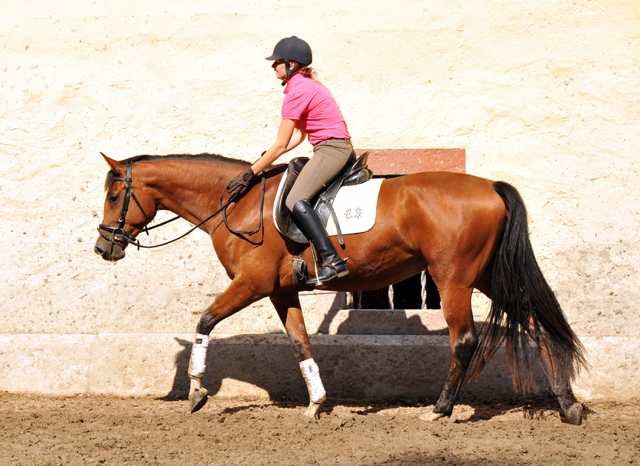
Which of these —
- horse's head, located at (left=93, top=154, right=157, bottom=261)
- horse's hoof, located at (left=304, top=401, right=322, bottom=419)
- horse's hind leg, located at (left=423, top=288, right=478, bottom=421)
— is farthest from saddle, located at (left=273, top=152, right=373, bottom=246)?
horse's hoof, located at (left=304, top=401, right=322, bottom=419)

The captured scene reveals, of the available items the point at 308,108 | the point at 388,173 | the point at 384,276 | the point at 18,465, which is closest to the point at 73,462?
the point at 18,465

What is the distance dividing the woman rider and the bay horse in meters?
0.20

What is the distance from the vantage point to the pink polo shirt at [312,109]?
4.98m

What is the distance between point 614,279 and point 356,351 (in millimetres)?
2407

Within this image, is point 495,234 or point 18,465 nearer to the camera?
point 18,465

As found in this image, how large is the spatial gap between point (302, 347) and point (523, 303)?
1757 mm

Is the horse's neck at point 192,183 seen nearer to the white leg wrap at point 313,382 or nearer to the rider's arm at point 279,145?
the rider's arm at point 279,145

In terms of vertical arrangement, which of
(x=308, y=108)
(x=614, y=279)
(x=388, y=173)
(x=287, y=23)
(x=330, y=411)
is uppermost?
(x=287, y=23)

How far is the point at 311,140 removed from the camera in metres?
5.20

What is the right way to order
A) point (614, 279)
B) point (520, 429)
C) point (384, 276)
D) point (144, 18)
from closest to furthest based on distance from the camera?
point (520, 429) → point (384, 276) → point (614, 279) → point (144, 18)

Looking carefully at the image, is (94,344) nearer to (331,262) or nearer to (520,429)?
(331,262)

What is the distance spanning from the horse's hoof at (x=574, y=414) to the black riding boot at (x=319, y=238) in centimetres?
195

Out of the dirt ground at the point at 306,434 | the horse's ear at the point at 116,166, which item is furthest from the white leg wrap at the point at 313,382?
the horse's ear at the point at 116,166

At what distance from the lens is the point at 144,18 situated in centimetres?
679
